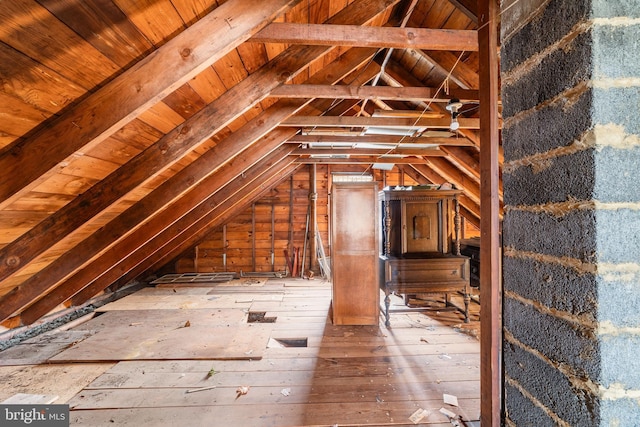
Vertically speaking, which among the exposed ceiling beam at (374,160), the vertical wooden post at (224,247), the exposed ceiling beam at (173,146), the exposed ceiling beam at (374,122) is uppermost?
the exposed ceiling beam at (374,160)

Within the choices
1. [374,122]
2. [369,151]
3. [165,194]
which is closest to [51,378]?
[165,194]

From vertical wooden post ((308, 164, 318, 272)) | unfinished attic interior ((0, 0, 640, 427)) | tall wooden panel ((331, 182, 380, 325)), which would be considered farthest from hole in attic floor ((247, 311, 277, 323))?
vertical wooden post ((308, 164, 318, 272))

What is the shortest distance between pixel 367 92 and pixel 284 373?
7.56 ft

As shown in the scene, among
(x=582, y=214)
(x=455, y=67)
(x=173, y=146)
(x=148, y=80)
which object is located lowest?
(x=582, y=214)

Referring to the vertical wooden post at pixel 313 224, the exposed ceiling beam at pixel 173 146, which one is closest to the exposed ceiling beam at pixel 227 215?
the vertical wooden post at pixel 313 224

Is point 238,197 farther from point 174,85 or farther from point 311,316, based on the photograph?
point 174,85

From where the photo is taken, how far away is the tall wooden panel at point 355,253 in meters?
3.15

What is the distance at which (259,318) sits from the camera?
3570mm

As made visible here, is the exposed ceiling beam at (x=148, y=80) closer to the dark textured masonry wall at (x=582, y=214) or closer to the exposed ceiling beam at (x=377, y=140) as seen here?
the dark textured masonry wall at (x=582, y=214)

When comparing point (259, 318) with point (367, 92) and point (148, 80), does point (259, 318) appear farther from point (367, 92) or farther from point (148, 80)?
point (148, 80)

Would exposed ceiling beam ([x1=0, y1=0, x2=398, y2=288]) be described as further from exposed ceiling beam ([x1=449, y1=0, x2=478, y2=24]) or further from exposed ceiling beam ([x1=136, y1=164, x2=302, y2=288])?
exposed ceiling beam ([x1=136, y1=164, x2=302, y2=288])

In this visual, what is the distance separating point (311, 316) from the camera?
350 centimetres

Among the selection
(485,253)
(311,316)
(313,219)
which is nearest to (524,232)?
(485,253)

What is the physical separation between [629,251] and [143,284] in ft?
21.2
